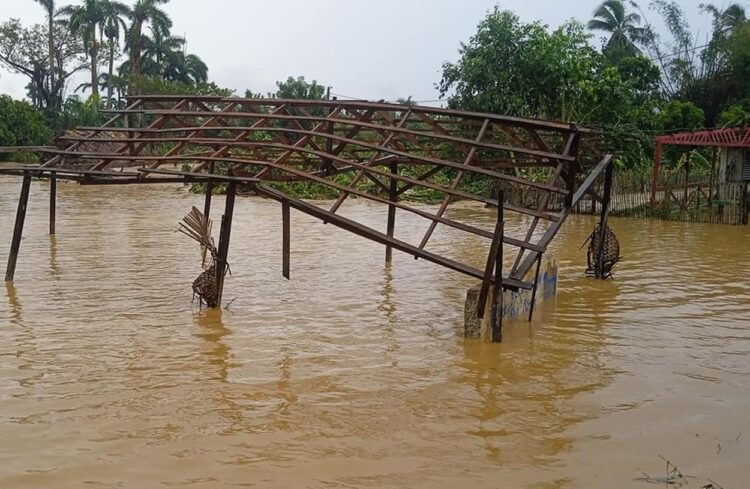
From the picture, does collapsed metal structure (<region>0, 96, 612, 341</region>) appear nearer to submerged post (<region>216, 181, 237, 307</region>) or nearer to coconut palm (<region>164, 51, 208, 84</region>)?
submerged post (<region>216, 181, 237, 307</region>)

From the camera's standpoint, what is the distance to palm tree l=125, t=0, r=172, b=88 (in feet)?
176

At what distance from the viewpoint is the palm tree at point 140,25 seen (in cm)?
5362

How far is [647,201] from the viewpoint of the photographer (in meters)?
22.6

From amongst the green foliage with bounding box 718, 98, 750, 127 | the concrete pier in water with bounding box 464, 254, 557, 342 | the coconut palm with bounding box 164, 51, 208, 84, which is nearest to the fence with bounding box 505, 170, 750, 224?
the green foliage with bounding box 718, 98, 750, 127

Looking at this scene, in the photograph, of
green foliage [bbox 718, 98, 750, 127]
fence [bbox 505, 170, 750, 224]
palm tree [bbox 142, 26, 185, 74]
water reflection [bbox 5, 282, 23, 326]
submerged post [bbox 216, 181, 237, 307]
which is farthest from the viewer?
palm tree [bbox 142, 26, 185, 74]

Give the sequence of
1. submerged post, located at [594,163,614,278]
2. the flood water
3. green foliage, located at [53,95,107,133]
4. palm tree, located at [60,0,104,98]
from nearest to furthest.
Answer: the flood water, submerged post, located at [594,163,614,278], green foliage, located at [53,95,107,133], palm tree, located at [60,0,104,98]

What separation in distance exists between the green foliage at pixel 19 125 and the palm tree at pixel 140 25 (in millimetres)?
10774

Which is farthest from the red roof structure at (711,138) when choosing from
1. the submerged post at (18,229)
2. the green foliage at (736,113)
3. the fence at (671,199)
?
the submerged post at (18,229)

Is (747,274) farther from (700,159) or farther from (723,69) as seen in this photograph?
(723,69)

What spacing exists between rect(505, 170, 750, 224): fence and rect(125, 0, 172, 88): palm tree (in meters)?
38.3

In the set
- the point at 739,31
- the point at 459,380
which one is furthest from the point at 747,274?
the point at 739,31

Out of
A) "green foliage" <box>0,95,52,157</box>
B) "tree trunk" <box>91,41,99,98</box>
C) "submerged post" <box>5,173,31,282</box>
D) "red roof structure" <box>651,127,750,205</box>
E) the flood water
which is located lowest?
the flood water

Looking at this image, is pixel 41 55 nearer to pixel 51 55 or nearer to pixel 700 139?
pixel 51 55

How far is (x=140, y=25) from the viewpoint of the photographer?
54.1m
